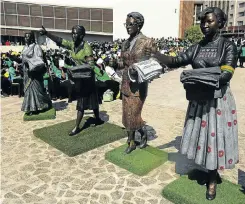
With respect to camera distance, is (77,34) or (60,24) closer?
(77,34)

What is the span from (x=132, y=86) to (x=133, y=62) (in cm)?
39

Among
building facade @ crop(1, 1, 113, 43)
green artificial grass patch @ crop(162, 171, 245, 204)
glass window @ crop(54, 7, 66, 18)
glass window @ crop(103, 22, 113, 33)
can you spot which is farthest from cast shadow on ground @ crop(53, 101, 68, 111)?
glass window @ crop(54, 7, 66, 18)

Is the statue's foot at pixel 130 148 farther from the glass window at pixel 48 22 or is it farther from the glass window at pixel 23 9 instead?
the glass window at pixel 23 9

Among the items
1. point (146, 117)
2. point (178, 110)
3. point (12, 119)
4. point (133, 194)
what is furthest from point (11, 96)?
point (133, 194)

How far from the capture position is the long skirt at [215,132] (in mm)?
3133

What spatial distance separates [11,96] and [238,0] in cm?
8194

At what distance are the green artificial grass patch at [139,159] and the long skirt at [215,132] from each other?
1.22m

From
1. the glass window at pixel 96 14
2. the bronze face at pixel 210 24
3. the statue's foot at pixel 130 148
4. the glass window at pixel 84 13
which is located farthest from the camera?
the glass window at pixel 96 14

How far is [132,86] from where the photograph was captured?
14.1ft

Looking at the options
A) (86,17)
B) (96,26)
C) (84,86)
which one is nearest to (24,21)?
(86,17)

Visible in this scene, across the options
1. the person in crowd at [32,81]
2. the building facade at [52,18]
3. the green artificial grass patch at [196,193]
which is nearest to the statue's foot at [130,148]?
the green artificial grass patch at [196,193]

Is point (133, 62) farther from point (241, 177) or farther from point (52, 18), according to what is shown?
point (52, 18)

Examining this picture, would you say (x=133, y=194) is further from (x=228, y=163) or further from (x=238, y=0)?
(x=238, y=0)

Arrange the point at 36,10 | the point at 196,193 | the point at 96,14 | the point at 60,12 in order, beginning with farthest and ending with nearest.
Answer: the point at 96,14
the point at 60,12
the point at 36,10
the point at 196,193
